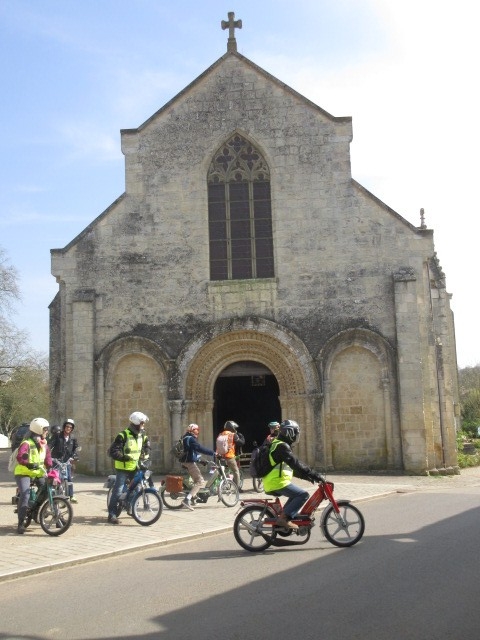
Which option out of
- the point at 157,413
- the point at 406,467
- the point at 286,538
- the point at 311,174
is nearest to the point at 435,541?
the point at 286,538

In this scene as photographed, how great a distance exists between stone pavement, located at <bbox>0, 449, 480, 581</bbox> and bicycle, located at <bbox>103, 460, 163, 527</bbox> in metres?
0.17

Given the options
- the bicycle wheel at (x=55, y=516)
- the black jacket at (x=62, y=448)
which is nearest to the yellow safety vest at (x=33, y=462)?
the bicycle wheel at (x=55, y=516)

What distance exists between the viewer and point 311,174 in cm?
2088

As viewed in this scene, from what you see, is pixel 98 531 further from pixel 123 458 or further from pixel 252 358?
pixel 252 358

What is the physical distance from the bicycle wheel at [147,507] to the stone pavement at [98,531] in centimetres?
14

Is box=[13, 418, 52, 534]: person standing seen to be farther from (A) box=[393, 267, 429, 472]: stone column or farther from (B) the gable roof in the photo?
(B) the gable roof

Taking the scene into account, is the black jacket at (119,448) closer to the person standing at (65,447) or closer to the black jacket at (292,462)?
the person standing at (65,447)

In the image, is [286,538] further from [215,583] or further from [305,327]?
[305,327]

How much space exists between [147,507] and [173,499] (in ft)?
7.77

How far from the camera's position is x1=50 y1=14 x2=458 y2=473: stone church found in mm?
19828

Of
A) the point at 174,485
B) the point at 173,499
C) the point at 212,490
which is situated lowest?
the point at 173,499

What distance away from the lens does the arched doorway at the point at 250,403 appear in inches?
1001

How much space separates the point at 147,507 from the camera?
38.2ft

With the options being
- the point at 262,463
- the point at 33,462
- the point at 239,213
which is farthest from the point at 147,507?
the point at 239,213
